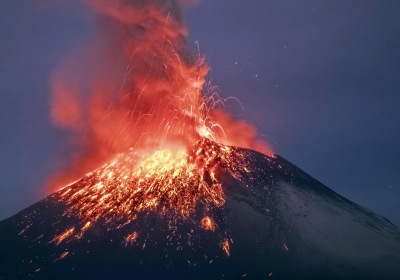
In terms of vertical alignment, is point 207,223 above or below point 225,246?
above

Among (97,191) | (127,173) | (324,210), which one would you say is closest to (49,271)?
(97,191)

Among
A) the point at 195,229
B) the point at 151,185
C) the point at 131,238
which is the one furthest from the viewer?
the point at 151,185

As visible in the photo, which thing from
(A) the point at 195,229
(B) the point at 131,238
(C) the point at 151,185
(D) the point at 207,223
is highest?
(C) the point at 151,185

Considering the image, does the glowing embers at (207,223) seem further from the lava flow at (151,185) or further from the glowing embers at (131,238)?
the glowing embers at (131,238)

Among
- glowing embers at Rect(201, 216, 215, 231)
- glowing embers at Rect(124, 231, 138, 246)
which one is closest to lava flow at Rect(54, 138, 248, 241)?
glowing embers at Rect(201, 216, 215, 231)

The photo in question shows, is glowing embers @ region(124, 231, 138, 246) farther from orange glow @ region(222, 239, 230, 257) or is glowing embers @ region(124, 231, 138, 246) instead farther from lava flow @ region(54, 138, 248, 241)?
orange glow @ region(222, 239, 230, 257)

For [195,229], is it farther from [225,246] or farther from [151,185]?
[151,185]

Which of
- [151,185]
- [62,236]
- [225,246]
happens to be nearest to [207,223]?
[225,246]

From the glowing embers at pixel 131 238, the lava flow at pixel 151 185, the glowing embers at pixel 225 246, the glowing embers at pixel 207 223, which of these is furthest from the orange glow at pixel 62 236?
the glowing embers at pixel 225 246
